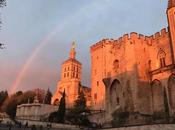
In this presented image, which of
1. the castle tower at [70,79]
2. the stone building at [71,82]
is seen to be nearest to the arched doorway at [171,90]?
the stone building at [71,82]

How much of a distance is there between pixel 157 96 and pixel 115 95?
7.29m

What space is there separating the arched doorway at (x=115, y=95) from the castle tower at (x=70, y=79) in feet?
96.3

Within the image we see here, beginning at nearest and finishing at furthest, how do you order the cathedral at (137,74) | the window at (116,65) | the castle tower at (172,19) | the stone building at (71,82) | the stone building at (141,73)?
the castle tower at (172,19)
the stone building at (141,73)
the cathedral at (137,74)
the window at (116,65)
the stone building at (71,82)

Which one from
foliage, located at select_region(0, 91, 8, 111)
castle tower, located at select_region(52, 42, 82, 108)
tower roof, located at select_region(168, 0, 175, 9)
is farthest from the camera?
foliage, located at select_region(0, 91, 8, 111)

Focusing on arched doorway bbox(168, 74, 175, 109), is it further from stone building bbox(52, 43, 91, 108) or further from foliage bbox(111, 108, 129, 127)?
→ stone building bbox(52, 43, 91, 108)

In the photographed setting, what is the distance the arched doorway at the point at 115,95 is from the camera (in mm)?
40759

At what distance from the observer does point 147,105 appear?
3709cm

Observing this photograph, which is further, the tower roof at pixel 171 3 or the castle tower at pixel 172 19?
the tower roof at pixel 171 3

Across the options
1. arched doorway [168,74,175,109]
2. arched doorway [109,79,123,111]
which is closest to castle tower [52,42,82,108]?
arched doorway [109,79,123,111]

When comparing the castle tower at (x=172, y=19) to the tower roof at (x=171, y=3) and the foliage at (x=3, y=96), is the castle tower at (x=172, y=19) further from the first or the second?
the foliage at (x=3, y=96)

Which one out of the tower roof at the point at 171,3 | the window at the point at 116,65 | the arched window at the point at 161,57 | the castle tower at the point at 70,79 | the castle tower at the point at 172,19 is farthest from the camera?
the castle tower at the point at 70,79

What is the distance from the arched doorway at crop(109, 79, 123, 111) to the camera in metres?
40.8

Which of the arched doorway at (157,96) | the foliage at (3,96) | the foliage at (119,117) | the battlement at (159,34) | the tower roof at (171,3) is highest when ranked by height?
the tower roof at (171,3)

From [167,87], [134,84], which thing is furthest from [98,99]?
[167,87]
